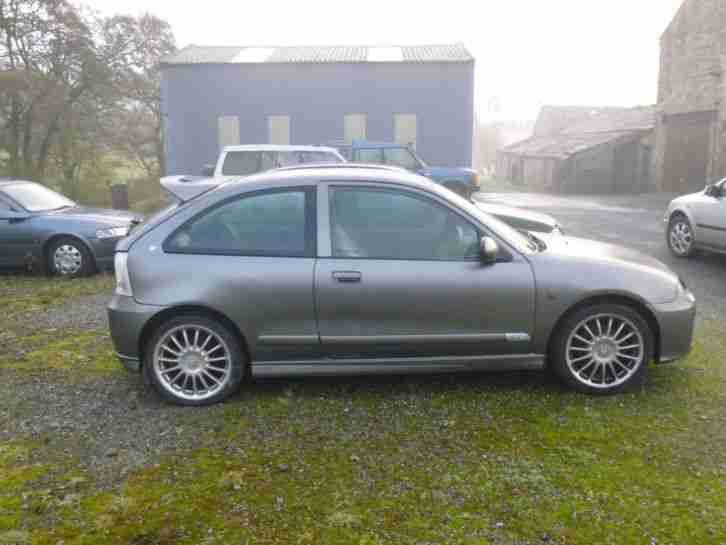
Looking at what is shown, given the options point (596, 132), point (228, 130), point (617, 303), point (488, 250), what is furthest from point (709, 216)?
point (596, 132)

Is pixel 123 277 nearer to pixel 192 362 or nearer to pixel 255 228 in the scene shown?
pixel 192 362

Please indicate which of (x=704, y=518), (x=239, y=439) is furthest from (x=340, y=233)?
(x=704, y=518)

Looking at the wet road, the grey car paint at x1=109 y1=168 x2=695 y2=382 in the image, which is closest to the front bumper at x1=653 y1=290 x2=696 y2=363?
the grey car paint at x1=109 y1=168 x2=695 y2=382

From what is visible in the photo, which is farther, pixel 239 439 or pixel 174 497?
pixel 239 439

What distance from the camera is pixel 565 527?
10.1 ft

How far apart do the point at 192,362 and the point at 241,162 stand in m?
7.55

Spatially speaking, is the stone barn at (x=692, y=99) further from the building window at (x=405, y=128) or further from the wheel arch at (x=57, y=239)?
the wheel arch at (x=57, y=239)

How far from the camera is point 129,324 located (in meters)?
4.41

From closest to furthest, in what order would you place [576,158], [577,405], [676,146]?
[577,405] < [676,146] < [576,158]

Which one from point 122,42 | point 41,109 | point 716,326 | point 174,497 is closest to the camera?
point 174,497

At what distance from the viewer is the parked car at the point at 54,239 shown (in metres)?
8.92

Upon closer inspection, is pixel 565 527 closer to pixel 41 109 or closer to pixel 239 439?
pixel 239 439

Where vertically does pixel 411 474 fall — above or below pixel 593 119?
below

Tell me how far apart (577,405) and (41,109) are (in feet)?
77.7
